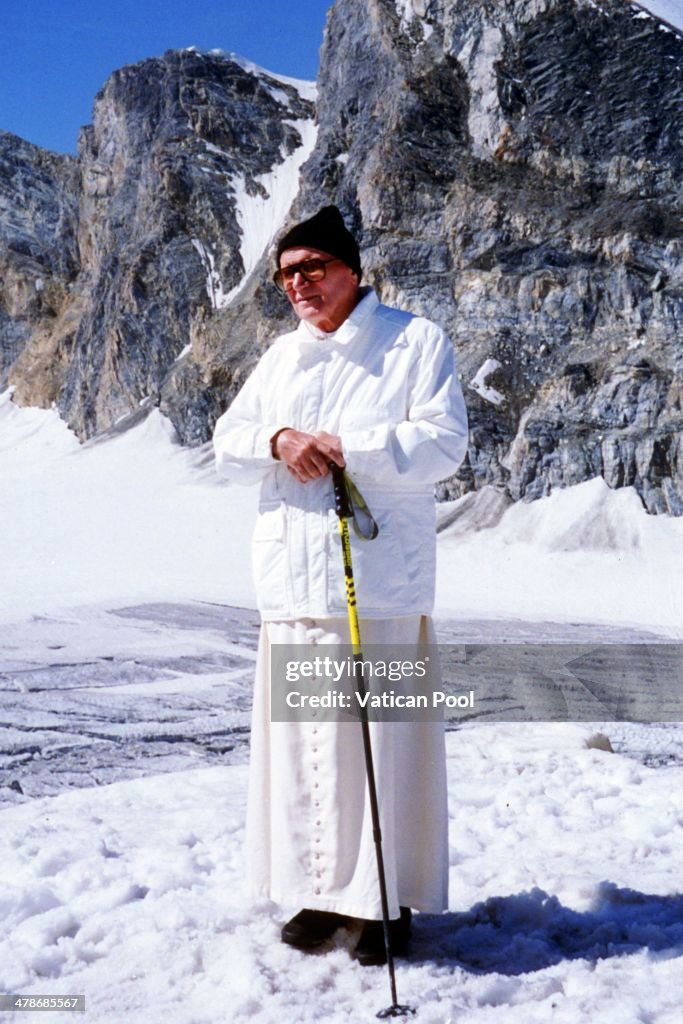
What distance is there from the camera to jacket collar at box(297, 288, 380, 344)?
2.17 metres

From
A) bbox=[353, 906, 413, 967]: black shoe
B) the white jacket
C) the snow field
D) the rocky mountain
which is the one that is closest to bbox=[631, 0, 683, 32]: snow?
the rocky mountain

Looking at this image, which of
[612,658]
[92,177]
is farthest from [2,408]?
[612,658]

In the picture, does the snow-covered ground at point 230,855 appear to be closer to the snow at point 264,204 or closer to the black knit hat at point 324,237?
the black knit hat at point 324,237

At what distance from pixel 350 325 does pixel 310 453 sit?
1.07ft

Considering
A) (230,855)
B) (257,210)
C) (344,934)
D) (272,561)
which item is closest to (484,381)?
(257,210)

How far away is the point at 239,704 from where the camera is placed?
546 cm

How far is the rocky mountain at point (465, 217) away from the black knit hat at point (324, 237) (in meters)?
11.1

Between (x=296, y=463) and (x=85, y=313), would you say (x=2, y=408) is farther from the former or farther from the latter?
(x=296, y=463)

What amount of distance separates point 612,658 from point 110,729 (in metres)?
4.11

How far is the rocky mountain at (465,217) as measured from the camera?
46.9 feet

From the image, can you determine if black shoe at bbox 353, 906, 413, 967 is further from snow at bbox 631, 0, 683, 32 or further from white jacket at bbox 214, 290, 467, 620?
snow at bbox 631, 0, 683, 32

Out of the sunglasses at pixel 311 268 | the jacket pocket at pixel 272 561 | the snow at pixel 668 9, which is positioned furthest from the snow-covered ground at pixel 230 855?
the snow at pixel 668 9

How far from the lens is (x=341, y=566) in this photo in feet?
6.81

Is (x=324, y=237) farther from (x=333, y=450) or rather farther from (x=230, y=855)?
(x=230, y=855)
